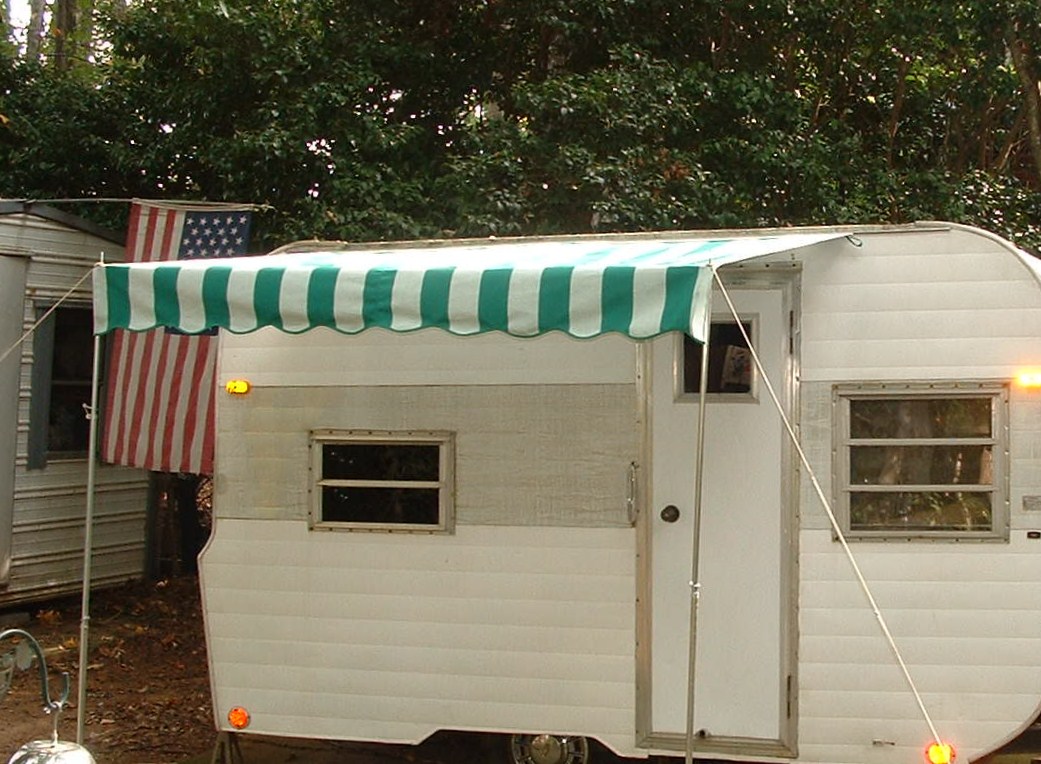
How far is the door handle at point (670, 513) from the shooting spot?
5230 mm

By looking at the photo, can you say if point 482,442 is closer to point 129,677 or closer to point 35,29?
point 129,677

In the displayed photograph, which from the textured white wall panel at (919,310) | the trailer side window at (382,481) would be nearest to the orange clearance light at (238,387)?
the trailer side window at (382,481)

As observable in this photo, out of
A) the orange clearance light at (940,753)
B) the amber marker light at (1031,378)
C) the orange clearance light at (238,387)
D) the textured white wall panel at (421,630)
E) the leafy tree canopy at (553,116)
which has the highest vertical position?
the leafy tree canopy at (553,116)

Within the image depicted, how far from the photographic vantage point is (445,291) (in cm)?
443

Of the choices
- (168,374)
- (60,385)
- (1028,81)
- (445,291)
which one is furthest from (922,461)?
(60,385)

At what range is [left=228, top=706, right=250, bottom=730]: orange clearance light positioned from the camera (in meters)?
5.63

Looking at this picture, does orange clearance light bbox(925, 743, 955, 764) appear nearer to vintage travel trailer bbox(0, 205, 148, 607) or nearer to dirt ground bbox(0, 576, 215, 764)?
dirt ground bbox(0, 576, 215, 764)

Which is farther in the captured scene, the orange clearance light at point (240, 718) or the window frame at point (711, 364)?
the orange clearance light at point (240, 718)

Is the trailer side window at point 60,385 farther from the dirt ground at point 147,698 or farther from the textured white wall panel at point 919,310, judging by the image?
the textured white wall panel at point 919,310

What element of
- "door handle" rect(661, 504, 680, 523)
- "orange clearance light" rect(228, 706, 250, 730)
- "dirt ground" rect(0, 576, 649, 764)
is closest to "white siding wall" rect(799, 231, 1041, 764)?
"door handle" rect(661, 504, 680, 523)

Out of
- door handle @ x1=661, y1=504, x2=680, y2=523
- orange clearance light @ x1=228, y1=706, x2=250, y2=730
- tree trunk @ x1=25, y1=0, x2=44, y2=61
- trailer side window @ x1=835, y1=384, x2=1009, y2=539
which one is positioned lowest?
orange clearance light @ x1=228, y1=706, x2=250, y2=730

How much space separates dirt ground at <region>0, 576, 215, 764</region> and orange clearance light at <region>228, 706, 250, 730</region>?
906 millimetres

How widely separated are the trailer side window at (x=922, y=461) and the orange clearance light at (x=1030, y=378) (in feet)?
0.27

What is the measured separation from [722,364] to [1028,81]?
619cm
